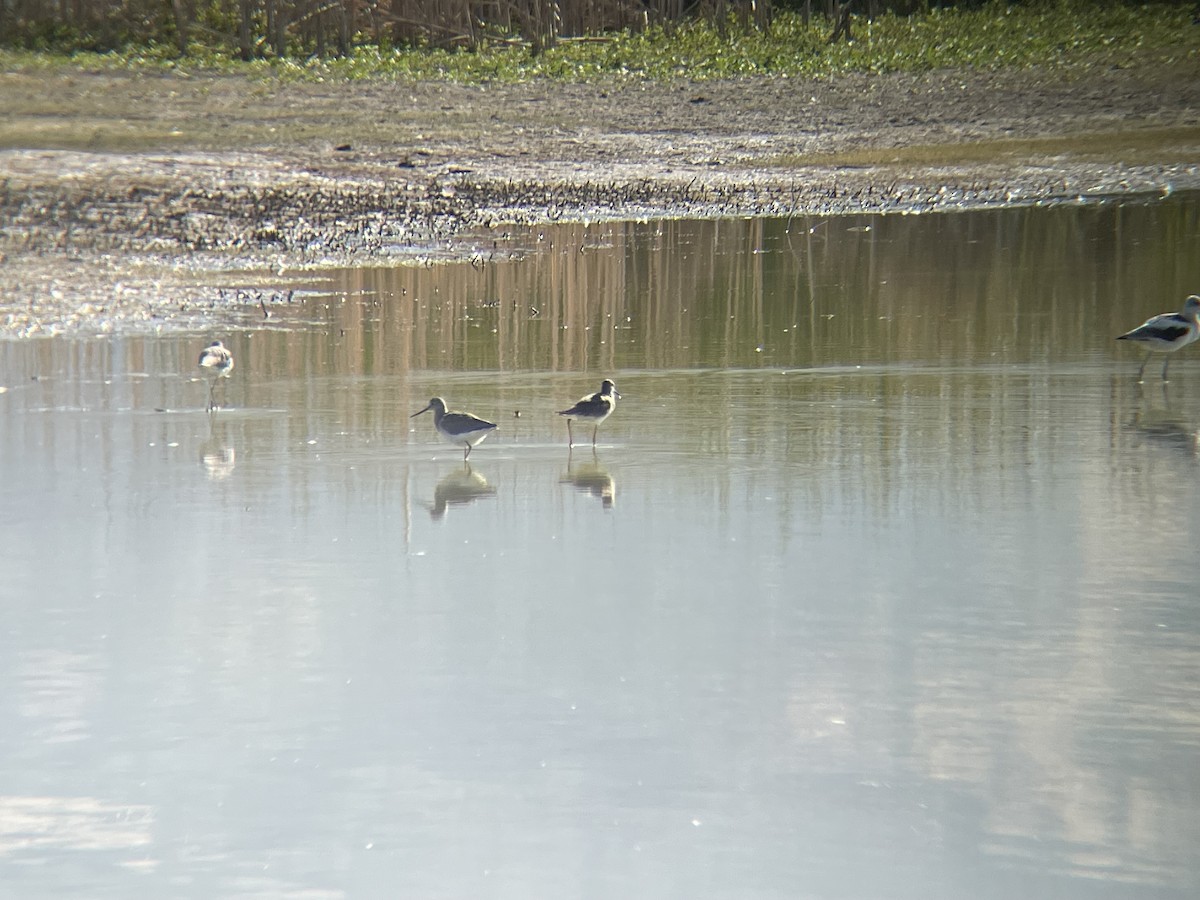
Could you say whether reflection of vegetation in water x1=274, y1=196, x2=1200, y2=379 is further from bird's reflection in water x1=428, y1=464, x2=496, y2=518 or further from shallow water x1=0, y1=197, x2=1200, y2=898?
bird's reflection in water x1=428, y1=464, x2=496, y2=518

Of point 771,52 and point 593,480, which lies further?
point 771,52

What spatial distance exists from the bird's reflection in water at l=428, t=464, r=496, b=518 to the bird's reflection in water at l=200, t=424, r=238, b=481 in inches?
34.8

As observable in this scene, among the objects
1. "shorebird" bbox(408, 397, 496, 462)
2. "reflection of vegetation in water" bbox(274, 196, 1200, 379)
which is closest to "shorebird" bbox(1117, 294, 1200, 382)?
"reflection of vegetation in water" bbox(274, 196, 1200, 379)

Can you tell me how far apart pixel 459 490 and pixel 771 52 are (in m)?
20.5

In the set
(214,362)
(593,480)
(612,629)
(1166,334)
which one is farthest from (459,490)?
(1166,334)

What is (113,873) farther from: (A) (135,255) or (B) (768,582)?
(A) (135,255)

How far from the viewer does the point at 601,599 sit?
5.20m

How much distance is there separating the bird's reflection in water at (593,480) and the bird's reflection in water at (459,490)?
0.33 m

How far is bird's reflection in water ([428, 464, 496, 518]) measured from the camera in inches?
256

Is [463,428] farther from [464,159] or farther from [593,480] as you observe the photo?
[464,159]

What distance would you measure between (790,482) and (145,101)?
1817cm

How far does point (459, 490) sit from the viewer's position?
678 cm

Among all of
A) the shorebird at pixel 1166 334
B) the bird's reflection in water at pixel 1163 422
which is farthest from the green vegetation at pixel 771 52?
the bird's reflection in water at pixel 1163 422

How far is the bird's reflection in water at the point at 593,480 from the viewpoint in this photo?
6.58 meters
